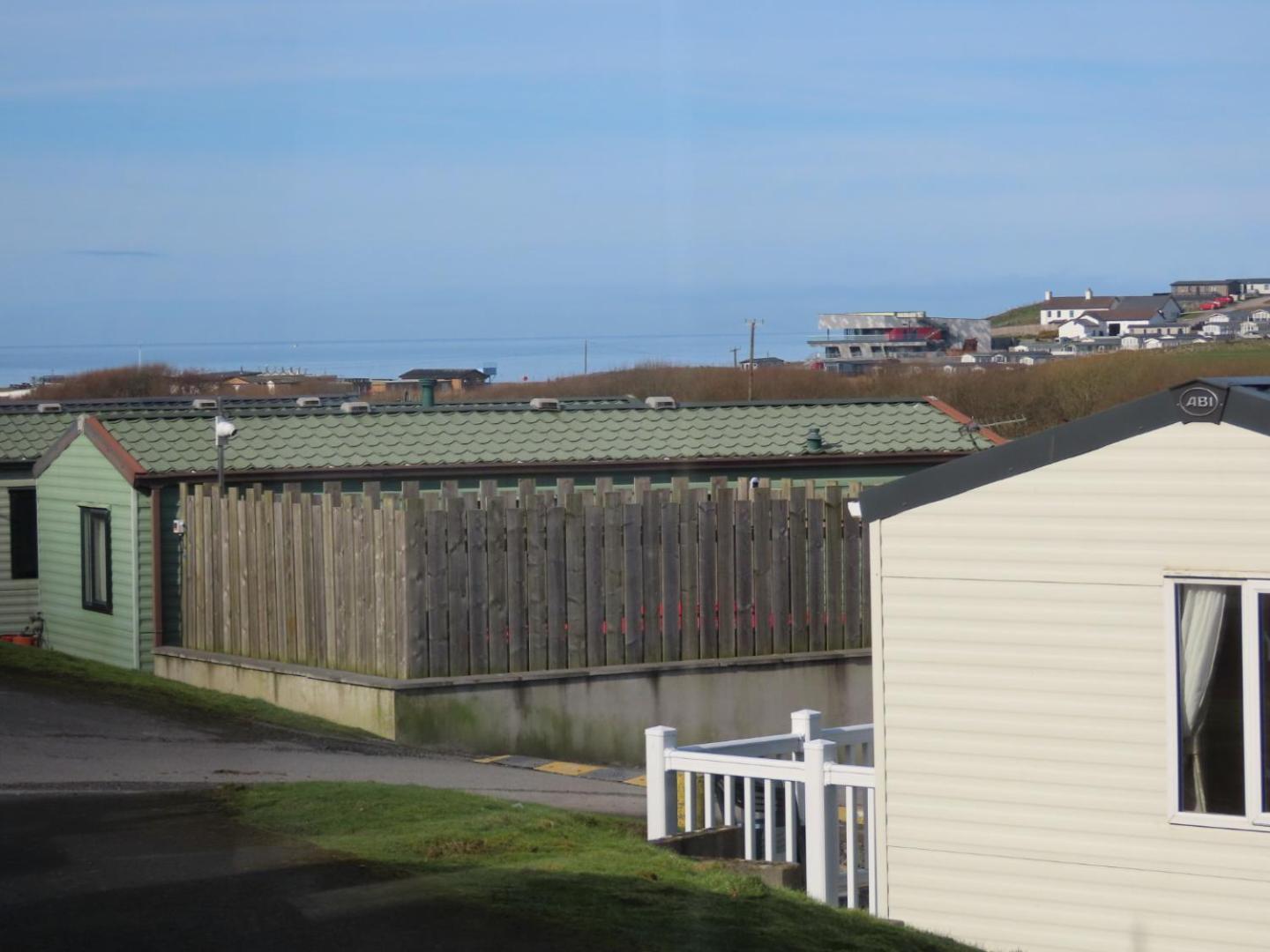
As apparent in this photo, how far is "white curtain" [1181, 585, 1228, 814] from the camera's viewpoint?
8.84 meters

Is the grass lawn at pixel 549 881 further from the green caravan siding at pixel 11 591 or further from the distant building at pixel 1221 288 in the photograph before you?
the distant building at pixel 1221 288

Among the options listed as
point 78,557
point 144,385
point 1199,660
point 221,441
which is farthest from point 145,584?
point 144,385

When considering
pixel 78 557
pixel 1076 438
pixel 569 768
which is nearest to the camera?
pixel 1076 438

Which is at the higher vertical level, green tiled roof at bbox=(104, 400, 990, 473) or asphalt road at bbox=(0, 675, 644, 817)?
green tiled roof at bbox=(104, 400, 990, 473)

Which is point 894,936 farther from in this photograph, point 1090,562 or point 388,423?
point 388,423

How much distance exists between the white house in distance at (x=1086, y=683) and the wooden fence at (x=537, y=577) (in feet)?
20.0

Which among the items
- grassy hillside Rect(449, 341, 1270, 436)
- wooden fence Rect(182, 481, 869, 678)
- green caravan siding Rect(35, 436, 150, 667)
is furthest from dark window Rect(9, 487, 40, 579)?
grassy hillside Rect(449, 341, 1270, 436)

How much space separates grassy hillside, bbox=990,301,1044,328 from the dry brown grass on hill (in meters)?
83.9

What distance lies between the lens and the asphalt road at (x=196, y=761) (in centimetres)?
1183

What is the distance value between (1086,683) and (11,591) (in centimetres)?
1799

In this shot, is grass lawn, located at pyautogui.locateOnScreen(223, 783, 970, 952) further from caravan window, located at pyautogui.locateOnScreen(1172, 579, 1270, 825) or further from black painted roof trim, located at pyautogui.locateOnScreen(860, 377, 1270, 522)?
black painted roof trim, located at pyautogui.locateOnScreen(860, 377, 1270, 522)

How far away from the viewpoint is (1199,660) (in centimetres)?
885

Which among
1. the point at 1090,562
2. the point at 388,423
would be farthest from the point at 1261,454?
the point at 388,423

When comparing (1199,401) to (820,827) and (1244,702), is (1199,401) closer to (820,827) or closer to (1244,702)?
(1244,702)
